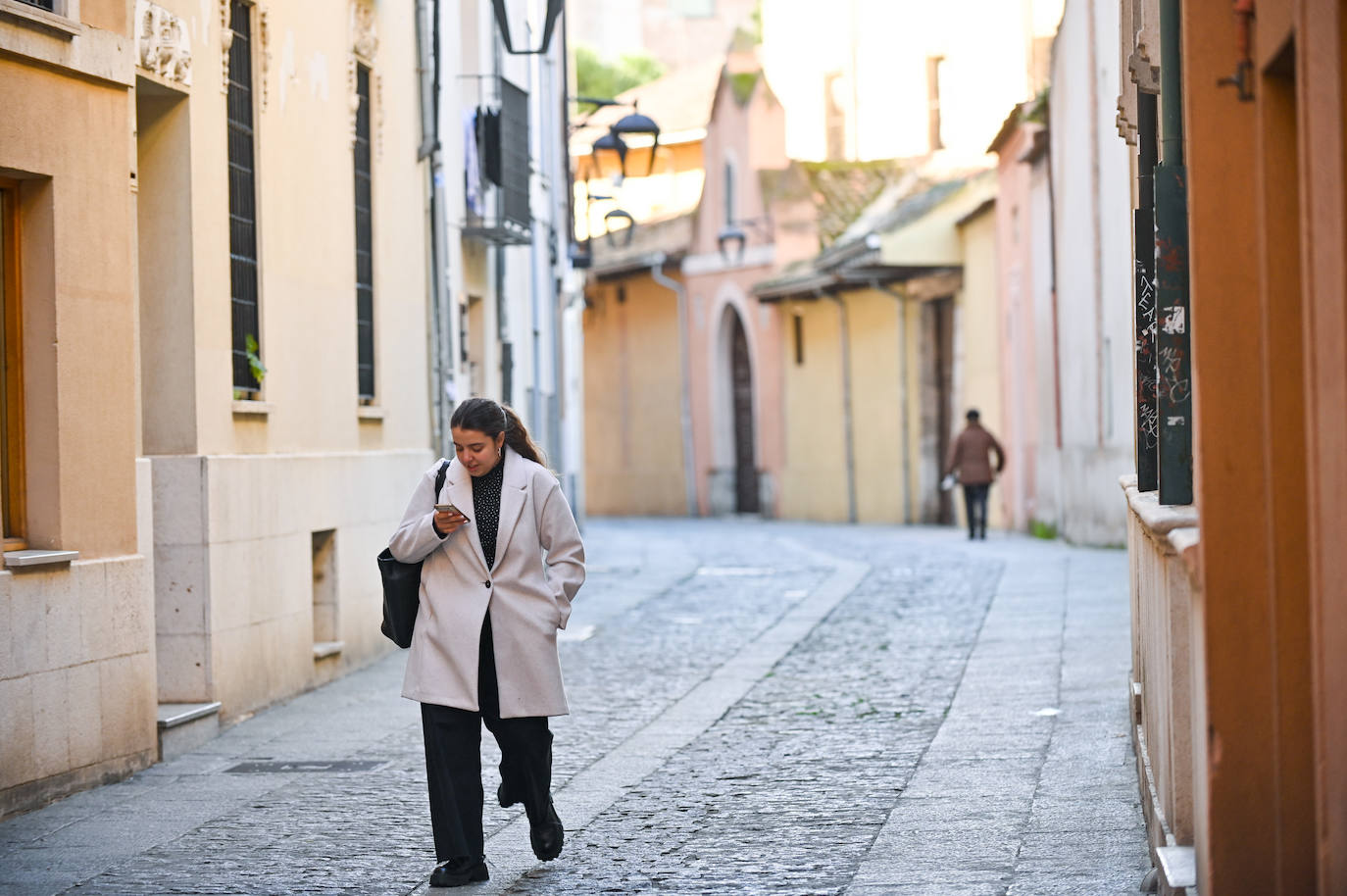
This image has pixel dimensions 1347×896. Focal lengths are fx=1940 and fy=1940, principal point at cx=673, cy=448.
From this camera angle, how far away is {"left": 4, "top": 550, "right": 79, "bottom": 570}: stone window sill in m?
8.23

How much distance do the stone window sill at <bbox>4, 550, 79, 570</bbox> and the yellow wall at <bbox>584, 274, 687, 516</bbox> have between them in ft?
116

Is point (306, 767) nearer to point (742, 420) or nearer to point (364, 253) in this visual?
point (364, 253)

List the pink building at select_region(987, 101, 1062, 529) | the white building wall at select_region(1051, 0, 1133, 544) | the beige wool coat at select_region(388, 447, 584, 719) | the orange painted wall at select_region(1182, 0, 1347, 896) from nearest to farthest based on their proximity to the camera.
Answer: the orange painted wall at select_region(1182, 0, 1347, 896)
the beige wool coat at select_region(388, 447, 584, 719)
the white building wall at select_region(1051, 0, 1133, 544)
the pink building at select_region(987, 101, 1062, 529)

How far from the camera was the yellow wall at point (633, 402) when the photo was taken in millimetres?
44281

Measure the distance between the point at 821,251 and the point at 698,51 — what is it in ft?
118

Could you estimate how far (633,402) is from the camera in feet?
150

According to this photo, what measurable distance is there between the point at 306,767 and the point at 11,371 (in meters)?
2.33

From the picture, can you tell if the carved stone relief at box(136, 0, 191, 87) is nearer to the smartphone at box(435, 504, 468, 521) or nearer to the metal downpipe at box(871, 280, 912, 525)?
the smartphone at box(435, 504, 468, 521)

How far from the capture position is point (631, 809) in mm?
8000

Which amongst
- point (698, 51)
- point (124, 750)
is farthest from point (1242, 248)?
point (698, 51)

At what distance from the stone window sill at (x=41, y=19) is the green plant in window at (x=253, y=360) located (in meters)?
3.00

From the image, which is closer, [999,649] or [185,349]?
[185,349]

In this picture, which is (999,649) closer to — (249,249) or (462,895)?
(249,249)

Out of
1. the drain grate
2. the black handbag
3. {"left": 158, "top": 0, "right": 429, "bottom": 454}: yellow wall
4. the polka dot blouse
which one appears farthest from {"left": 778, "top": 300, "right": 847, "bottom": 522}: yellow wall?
the black handbag
